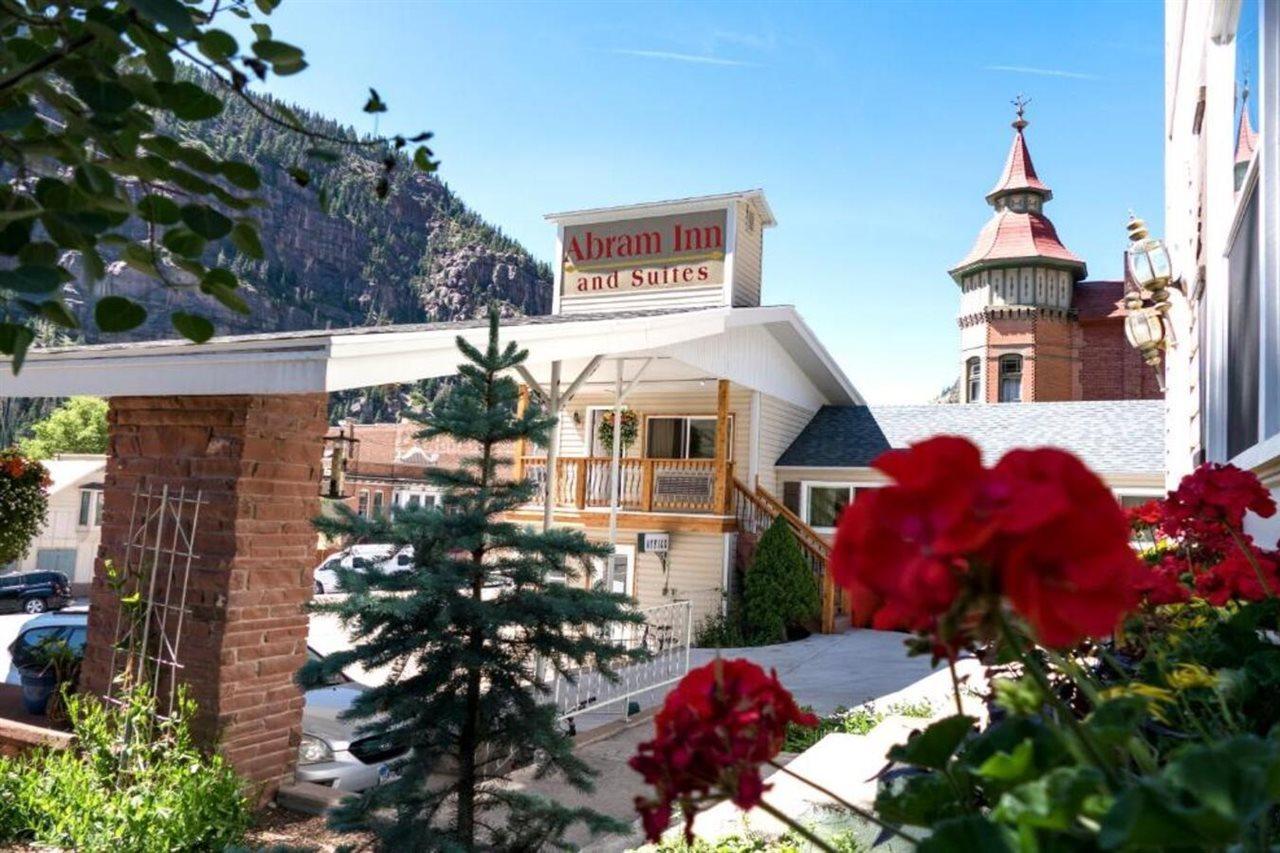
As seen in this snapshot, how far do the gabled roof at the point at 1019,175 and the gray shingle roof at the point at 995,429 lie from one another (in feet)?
62.3

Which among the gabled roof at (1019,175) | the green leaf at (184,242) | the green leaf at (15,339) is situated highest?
the gabled roof at (1019,175)

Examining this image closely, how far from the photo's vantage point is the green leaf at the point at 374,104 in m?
1.69

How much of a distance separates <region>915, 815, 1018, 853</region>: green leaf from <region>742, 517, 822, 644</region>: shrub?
15.1m

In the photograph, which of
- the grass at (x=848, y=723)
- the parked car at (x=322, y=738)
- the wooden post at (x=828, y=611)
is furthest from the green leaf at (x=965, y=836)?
the wooden post at (x=828, y=611)

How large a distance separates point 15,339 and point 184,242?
33 centimetres

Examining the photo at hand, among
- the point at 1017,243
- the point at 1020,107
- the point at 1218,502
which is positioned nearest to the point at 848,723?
the point at 1218,502

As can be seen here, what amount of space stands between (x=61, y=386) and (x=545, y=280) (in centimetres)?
13606

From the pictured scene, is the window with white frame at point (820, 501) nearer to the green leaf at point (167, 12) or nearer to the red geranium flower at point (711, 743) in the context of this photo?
the green leaf at point (167, 12)

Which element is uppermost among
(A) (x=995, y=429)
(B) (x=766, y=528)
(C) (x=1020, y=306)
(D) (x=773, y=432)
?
(C) (x=1020, y=306)

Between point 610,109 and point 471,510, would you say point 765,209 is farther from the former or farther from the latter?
point 471,510

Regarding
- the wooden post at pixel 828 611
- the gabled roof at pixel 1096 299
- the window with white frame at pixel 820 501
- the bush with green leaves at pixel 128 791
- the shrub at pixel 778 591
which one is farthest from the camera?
the gabled roof at pixel 1096 299

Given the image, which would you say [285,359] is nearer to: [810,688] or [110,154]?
[110,154]

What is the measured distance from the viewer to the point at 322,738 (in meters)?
6.61

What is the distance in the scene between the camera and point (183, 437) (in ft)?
17.8
